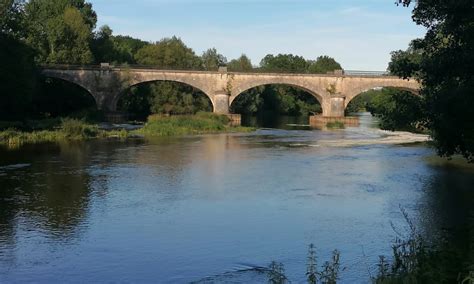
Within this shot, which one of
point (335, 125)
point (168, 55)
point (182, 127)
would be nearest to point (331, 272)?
point (182, 127)

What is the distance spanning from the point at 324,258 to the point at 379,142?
31.0m

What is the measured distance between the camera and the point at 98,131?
41156 millimetres

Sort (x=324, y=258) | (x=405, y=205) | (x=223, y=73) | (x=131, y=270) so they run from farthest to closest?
1. (x=223, y=73)
2. (x=405, y=205)
3. (x=324, y=258)
4. (x=131, y=270)

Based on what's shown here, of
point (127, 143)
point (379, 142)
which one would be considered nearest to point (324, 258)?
point (127, 143)

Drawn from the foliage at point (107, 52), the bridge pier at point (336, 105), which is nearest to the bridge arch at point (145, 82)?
the foliage at point (107, 52)

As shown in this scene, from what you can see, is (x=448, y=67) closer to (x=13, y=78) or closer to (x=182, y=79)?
(x=13, y=78)

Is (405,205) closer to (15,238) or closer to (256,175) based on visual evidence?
(256,175)

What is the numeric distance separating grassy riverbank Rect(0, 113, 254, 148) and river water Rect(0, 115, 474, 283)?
6159mm

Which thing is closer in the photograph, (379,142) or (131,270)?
(131,270)

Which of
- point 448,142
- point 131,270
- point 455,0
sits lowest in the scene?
point 131,270

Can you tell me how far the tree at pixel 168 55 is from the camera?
71438mm

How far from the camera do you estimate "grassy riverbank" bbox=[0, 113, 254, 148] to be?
1416 inches

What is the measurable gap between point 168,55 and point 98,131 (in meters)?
31.6

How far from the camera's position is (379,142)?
135 ft
